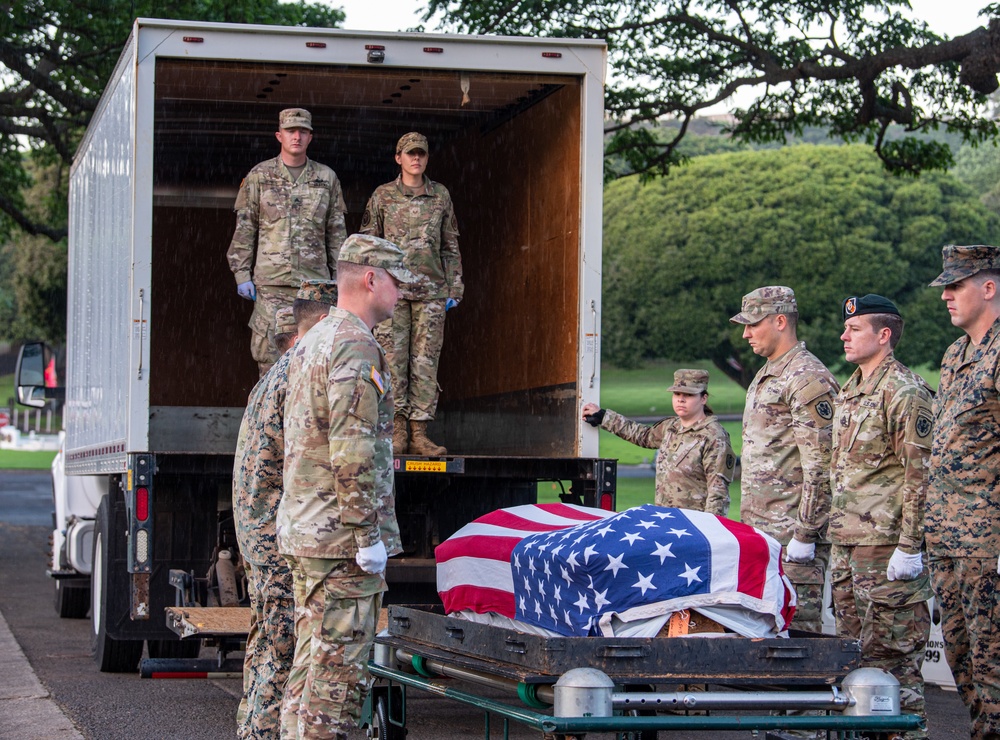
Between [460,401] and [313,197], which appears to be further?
[460,401]

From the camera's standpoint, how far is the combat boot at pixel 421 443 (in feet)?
27.7

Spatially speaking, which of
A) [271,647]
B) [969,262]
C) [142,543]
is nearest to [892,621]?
[969,262]

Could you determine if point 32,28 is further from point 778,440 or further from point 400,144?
point 778,440

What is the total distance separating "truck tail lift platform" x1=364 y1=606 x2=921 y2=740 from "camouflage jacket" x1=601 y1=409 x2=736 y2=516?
4.39m

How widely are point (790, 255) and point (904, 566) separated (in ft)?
120

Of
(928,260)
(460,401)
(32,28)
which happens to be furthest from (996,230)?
(460,401)

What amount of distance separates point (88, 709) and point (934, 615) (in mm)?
5314

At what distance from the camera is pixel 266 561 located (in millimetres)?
5773

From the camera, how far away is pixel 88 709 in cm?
765

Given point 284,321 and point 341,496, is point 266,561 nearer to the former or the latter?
point 341,496

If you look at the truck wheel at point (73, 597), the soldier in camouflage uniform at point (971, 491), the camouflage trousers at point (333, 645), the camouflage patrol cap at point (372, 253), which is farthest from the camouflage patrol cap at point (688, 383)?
the truck wheel at point (73, 597)

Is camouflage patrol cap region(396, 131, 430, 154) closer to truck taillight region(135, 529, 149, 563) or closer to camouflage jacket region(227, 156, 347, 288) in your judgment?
camouflage jacket region(227, 156, 347, 288)

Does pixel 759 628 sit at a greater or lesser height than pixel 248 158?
lesser

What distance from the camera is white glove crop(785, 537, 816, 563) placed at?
636 centimetres
